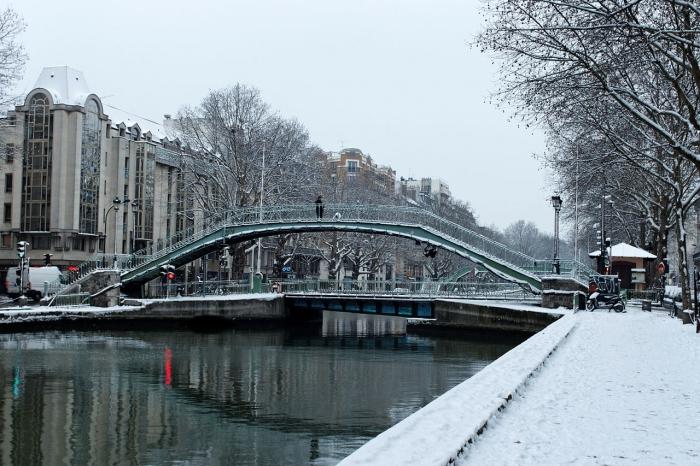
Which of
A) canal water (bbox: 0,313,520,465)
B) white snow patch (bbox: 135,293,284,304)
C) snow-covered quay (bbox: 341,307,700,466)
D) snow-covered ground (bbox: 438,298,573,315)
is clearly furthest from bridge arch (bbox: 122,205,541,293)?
snow-covered quay (bbox: 341,307,700,466)

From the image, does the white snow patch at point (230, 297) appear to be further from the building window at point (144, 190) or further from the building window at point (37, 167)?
the building window at point (144, 190)

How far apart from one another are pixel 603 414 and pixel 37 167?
65332mm

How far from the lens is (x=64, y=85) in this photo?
232 ft

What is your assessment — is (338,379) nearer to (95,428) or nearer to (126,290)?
(95,428)

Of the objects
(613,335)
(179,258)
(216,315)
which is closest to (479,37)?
(613,335)

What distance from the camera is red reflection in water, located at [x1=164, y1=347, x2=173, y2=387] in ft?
86.1

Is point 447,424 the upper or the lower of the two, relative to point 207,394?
upper

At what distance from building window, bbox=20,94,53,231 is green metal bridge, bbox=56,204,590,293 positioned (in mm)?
15083

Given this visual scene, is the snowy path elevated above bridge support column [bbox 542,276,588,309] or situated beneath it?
situated beneath

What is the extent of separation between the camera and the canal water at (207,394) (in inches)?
625

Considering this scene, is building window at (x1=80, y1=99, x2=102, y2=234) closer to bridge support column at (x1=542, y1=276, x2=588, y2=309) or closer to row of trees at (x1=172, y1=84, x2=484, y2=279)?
row of trees at (x1=172, y1=84, x2=484, y2=279)

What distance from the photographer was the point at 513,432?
32.9 ft

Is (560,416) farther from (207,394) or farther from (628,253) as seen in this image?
(628,253)

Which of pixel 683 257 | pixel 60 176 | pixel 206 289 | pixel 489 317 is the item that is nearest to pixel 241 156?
pixel 206 289
